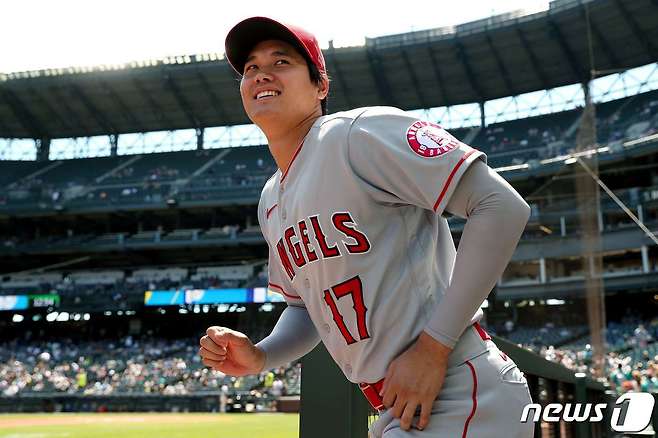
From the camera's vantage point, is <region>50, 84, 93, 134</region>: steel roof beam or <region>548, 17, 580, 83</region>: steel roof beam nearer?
<region>548, 17, 580, 83</region>: steel roof beam

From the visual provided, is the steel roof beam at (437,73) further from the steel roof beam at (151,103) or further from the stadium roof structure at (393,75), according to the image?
the steel roof beam at (151,103)

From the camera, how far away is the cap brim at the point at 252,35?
1.79m

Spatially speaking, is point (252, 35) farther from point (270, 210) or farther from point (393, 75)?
point (393, 75)

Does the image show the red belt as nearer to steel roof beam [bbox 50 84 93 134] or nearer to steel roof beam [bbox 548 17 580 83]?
steel roof beam [bbox 548 17 580 83]

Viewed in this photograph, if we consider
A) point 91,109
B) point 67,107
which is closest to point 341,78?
point 91,109

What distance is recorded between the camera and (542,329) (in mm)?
17578

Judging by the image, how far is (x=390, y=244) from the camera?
1.60 meters

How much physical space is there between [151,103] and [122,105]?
6.51 ft

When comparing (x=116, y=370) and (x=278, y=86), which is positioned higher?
(x=278, y=86)

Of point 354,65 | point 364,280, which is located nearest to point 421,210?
point 364,280

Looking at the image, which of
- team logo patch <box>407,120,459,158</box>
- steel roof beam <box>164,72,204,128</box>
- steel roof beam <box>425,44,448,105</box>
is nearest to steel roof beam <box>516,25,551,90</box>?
steel roof beam <box>425,44,448,105</box>

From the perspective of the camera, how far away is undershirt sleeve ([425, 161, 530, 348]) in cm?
146

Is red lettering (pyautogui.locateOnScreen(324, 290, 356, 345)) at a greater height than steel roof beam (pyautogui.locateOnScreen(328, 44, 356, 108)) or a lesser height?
lesser

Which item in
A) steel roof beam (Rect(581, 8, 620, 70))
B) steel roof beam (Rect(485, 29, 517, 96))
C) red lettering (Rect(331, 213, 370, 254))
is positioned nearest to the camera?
red lettering (Rect(331, 213, 370, 254))
